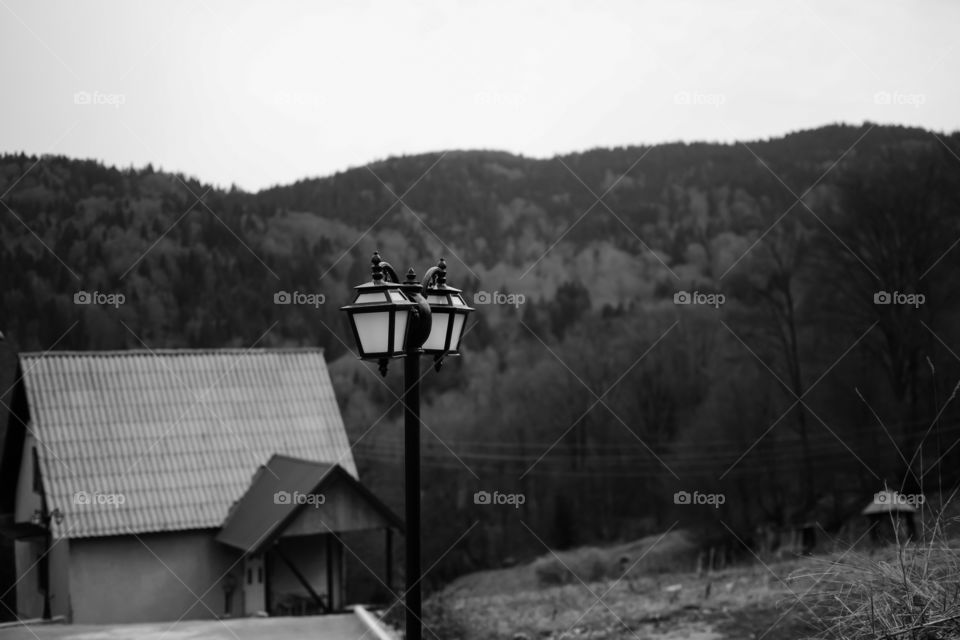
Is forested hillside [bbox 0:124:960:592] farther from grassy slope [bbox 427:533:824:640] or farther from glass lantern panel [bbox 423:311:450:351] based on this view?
glass lantern panel [bbox 423:311:450:351]

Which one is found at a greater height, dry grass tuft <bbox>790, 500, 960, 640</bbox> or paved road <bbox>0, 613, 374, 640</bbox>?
dry grass tuft <bbox>790, 500, 960, 640</bbox>

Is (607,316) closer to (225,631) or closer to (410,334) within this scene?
(225,631)

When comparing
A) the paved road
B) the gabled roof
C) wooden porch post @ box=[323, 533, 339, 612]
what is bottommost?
wooden porch post @ box=[323, 533, 339, 612]

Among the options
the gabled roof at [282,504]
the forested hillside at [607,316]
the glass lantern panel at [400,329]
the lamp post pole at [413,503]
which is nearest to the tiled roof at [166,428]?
the gabled roof at [282,504]

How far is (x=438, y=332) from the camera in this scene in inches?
236

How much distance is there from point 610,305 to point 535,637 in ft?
175

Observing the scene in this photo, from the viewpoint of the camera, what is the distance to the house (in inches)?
671

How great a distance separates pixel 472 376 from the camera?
188 ft

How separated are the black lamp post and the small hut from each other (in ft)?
9.33

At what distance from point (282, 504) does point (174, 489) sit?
2.70m

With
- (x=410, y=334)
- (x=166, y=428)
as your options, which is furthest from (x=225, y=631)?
(x=410, y=334)

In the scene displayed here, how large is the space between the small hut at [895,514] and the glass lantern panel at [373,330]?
3090mm

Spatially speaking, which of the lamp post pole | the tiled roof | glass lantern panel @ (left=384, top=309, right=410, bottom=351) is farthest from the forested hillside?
glass lantern panel @ (left=384, top=309, right=410, bottom=351)

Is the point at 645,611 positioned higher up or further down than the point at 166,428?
further down
